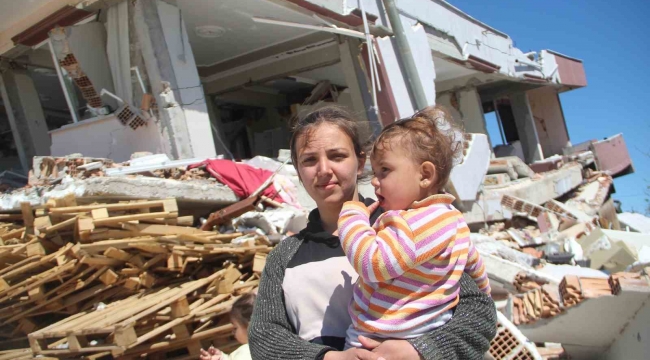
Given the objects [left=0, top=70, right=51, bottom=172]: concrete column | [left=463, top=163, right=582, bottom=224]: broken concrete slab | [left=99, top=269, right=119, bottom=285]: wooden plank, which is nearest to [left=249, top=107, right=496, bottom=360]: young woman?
[left=99, top=269, right=119, bottom=285]: wooden plank

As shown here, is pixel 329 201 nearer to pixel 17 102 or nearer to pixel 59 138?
pixel 59 138

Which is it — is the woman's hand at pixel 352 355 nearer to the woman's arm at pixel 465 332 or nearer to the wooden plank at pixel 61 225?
the woman's arm at pixel 465 332

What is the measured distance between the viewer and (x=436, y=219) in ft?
5.54

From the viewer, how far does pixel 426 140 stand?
184cm

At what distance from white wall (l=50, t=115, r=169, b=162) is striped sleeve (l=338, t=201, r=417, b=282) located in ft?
19.7

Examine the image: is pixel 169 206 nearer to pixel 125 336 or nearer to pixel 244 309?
pixel 125 336

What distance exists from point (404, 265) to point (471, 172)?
9.30 metres

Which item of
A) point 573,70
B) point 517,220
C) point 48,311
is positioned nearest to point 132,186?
point 48,311

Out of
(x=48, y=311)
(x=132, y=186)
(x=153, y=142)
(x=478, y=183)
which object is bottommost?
(x=478, y=183)

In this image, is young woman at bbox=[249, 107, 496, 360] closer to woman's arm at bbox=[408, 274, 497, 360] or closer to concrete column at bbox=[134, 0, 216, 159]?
woman's arm at bbox=[408, 274, 497, 360]

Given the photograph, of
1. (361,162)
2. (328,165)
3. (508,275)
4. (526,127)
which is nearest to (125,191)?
(361,162)

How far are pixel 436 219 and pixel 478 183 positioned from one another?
30.8 ft

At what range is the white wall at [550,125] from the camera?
19.6 metres

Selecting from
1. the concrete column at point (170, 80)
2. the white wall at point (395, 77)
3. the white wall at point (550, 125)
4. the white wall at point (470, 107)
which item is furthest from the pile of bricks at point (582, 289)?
the white wall at point (550, 125)
